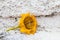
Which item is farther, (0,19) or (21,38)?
(0,19)

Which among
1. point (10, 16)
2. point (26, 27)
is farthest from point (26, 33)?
point (10, 16)

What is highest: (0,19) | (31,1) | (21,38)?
(31,1)

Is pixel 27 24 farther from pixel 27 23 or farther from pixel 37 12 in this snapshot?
pixel 37 12

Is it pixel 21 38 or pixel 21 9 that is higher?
pixel 21 9

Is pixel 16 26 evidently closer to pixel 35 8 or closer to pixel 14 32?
pixel 14 32

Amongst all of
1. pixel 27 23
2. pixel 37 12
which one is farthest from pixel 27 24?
pixel 37 12

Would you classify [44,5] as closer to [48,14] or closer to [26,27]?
[48,14]

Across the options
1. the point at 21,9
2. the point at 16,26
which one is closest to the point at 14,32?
the point at 16,26
